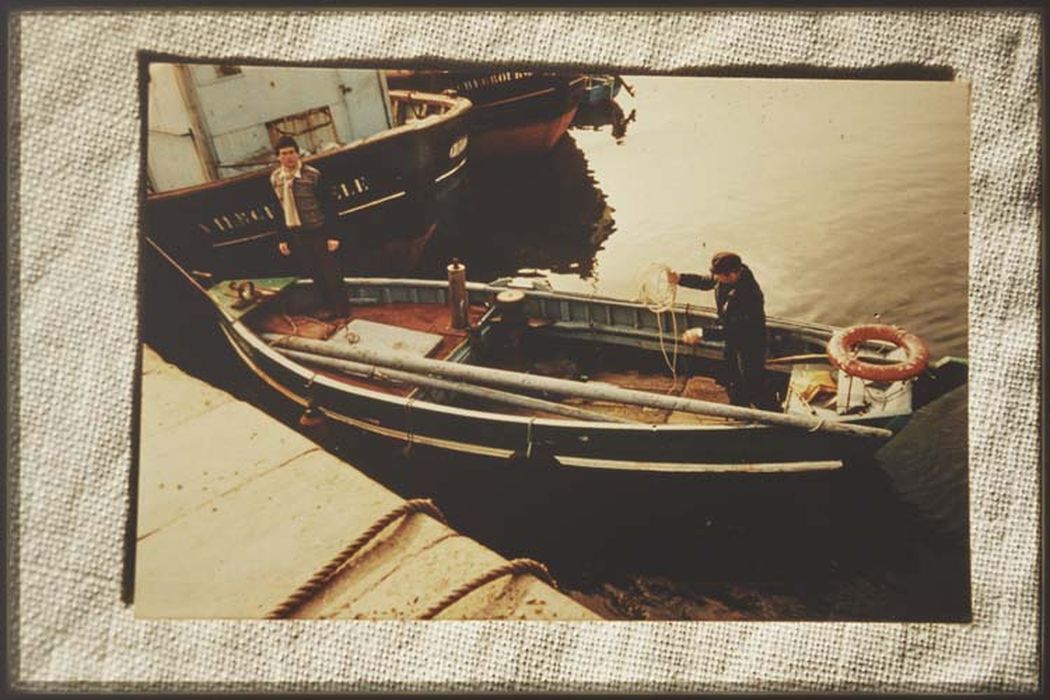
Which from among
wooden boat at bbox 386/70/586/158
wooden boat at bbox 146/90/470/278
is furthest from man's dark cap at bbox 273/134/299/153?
wooden boat at bbox 386/70/586/158

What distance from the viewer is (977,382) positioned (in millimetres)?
2270

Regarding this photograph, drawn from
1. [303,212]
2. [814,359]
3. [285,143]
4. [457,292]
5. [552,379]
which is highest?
[285,143]

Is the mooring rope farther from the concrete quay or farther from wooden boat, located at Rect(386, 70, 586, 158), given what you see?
wooden boat, located at Rect(386, 70, 586, 158)

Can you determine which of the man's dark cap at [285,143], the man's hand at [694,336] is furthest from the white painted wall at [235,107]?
the man's hand at [694,336]

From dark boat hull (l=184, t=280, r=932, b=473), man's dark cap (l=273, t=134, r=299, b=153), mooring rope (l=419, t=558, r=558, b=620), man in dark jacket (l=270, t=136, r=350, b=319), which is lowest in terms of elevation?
mooring rope (l=419, t=558, r=558, b=620)

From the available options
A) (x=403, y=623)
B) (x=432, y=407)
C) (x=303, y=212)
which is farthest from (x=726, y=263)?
(x=303, y=212)

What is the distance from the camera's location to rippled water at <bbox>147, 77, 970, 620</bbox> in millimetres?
2314

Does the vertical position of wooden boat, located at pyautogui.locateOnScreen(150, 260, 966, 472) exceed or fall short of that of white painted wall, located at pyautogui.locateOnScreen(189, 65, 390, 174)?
it falls short

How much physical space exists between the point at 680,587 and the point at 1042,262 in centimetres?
249

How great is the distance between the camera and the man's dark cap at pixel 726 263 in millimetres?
2553

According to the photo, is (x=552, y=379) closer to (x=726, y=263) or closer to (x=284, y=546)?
(x=726, y=263)

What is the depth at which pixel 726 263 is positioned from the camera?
2549 millimetres

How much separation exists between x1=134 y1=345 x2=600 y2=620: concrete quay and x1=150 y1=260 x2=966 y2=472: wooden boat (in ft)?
3.20

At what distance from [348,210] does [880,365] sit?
3587 mm
